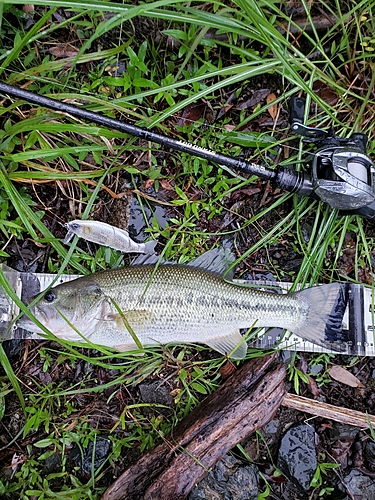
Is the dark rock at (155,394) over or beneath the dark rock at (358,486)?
over

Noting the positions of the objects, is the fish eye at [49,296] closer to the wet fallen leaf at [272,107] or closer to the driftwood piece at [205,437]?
the driftwood piece at [205,437]

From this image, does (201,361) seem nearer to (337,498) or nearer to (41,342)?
(41,342)

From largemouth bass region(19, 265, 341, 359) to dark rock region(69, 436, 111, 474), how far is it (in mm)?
851

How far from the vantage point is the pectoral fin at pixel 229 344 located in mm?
3359

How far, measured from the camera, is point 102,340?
3252 mm

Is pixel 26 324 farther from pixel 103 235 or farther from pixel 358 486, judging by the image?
pixel 358 486

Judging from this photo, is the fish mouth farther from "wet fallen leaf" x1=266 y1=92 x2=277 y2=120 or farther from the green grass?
"wet fallen leaf" x1=266 y1=92 x2=277 y2=120

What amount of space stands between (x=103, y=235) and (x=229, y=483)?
2.19m

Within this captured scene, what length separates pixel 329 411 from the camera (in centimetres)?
362

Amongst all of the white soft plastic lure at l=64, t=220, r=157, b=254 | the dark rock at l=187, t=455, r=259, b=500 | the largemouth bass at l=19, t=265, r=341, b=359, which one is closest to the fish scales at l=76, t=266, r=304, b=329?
the largemouth bass at l=19, t=265, r=341, b=359

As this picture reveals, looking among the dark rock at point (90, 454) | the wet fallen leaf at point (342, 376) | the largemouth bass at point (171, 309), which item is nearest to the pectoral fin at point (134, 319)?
the largemouth bass at point (171, 309)

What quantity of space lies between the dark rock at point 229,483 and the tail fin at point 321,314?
3.85ft

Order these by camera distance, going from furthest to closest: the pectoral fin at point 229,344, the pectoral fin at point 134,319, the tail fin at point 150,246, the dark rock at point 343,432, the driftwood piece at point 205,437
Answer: the dark rock at point 343,432 → the tail fin at point 150,246 → the pectoral fin at point 229,344 → the pectoral fin at point 134,319 → the driftwood piece at point 205,437

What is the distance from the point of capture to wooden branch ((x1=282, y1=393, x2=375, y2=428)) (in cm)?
360
